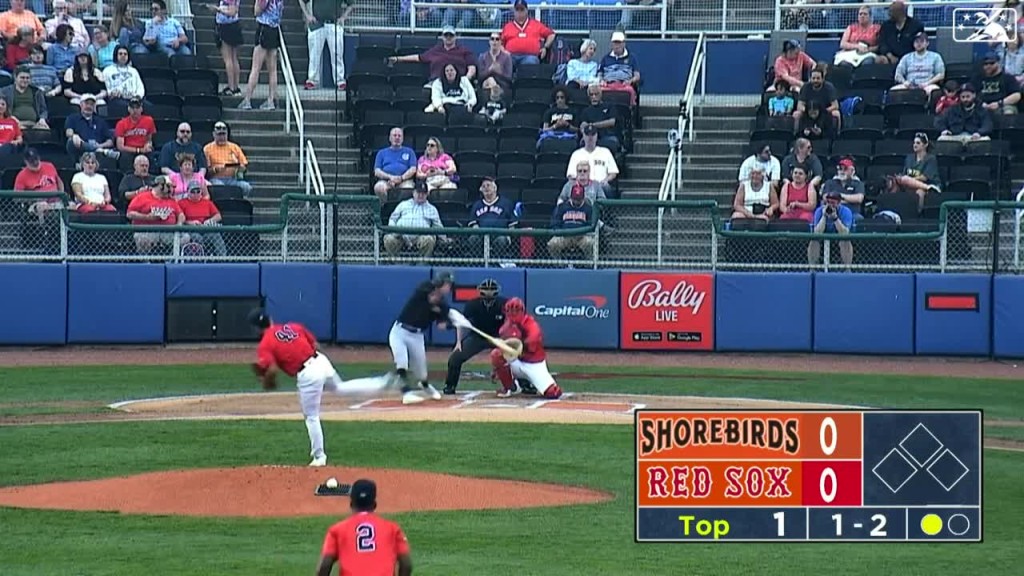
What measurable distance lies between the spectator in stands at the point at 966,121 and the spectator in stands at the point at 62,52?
1341 centimetres

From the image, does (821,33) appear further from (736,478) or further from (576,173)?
(736,478)

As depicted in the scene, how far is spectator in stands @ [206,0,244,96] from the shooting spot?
28.1 meters

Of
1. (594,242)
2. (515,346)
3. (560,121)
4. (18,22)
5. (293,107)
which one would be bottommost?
(515,346)

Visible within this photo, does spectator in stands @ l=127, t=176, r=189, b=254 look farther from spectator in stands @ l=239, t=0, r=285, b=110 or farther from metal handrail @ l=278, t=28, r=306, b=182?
spectator in stands @ l=239, t=0, r=285, b=110

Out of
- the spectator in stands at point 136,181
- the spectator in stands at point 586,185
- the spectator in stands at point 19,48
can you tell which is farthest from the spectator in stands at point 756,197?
the spectator in stands at point 19,48

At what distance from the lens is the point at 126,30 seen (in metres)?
28.0

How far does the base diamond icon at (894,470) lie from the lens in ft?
27.7

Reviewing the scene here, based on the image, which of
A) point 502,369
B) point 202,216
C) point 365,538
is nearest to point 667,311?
point 502,369

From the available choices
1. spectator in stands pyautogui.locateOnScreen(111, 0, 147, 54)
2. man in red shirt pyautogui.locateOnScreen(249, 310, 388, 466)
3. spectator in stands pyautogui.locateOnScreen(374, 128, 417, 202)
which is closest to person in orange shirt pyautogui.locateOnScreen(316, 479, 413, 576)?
man in red shirt pyautogui.locateOnScreen(249, 310, 388, 466)

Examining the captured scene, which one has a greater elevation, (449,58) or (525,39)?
(525,39)

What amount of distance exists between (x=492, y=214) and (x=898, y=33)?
7.91 m

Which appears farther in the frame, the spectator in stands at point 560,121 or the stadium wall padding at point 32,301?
the spectator in stands at point 560,121

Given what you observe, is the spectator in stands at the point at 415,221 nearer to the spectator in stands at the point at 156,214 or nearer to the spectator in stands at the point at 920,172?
the spectator in stands at the point at 156,214

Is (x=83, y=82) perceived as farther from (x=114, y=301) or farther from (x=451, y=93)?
(x=451, y=93)
